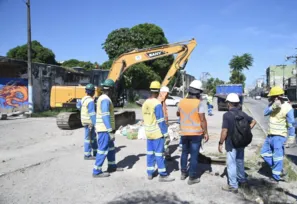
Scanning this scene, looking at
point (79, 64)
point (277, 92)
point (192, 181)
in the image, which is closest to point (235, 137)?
point (192, 181)

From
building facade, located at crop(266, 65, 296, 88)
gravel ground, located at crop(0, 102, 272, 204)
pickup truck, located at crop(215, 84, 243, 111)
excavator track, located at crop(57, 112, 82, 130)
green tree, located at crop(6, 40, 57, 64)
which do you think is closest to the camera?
gravel ground, located at crop(0, 102, 272, 204)

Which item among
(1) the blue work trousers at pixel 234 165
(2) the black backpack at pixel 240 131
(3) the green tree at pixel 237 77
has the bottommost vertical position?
(1) the blue work trousers at pixel 234 165

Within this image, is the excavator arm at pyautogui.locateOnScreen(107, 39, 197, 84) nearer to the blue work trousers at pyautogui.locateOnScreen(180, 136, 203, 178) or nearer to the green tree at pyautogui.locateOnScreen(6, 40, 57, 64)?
the blue work trousers at pyautogui.locateOnScreen(180, 136, 203, 178)

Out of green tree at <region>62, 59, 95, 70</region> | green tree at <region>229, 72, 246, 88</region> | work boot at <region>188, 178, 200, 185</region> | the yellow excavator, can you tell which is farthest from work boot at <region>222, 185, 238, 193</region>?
green tree at <region>229, 72, 246, 88</region>

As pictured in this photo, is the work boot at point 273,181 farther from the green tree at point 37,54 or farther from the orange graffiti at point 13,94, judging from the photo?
the green tree at point 37,54

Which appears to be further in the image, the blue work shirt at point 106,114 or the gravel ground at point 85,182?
the blue work shirt at point 106,114

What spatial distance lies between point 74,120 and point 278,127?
9.17 meters

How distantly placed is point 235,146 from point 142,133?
561 centimetres

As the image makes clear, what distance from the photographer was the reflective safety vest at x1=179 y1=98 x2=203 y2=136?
5.17m

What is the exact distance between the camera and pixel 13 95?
18.7 m

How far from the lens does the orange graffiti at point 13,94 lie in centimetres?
1826

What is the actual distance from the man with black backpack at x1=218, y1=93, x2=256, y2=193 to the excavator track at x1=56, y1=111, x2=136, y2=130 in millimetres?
7969

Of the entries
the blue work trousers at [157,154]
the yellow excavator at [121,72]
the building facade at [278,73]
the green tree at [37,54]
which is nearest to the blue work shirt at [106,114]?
the blue work trousers at [157,154]

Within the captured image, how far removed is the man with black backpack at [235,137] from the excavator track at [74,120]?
7969 millimetres
